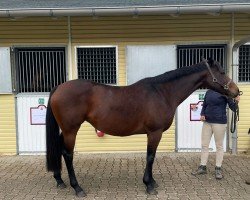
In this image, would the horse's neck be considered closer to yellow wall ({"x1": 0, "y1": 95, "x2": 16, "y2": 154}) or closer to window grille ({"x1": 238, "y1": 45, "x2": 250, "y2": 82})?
window grille ({"x1": 238, "y1": 45, "x2": 250, "y2": 82})

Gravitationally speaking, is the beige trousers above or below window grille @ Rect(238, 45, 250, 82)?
below

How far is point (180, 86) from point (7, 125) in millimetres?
3975

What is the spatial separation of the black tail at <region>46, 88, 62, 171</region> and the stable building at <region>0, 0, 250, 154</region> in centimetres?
204

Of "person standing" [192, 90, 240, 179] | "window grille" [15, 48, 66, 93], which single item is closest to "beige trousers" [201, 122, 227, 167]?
"person standing" [192, 90, 240, 179]

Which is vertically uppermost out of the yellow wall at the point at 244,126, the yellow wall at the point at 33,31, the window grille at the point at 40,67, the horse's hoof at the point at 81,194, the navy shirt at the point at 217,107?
the yellow wall at the point at 33,31

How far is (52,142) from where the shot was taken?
4.95 metres

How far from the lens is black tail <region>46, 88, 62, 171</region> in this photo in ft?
16.3

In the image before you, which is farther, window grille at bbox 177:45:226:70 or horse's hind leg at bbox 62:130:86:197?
window grille at bbox 177:45:226:70

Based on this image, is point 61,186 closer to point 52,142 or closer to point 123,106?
point 52,142

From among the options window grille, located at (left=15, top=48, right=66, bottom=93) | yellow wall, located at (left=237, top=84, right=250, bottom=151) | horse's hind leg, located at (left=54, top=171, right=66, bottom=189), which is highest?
window grille, located at (left=15, top=48, right=66, bottom=93)

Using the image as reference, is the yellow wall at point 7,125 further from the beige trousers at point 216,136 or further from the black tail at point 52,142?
the beige trousers at point 216,136

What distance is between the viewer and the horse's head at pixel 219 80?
496 centimetres

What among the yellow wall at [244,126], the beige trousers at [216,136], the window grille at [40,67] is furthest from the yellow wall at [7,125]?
the yellow wall at [244,126]

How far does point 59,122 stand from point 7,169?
2.03m
